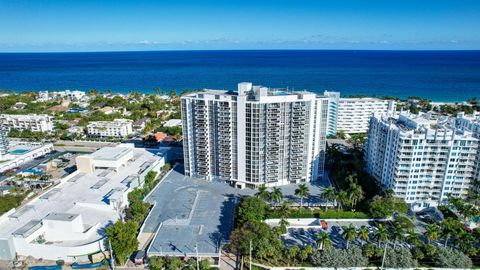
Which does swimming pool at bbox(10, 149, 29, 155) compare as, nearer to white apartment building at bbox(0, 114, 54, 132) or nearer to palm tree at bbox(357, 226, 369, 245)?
white apartment building at bbox(0, 114, 54, 132)

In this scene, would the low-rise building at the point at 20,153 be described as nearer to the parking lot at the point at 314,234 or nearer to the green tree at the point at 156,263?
the green tree at the point at 156,263

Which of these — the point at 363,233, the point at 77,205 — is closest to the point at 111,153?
the point at 77,205

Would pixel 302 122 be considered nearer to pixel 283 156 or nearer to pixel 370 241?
pixel 283 156

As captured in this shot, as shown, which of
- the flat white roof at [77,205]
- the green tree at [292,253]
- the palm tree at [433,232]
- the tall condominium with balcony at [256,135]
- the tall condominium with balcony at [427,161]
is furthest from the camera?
the tall condominium with balcony at [256,135]

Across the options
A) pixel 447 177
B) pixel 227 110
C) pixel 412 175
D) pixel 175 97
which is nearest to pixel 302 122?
pixel 227 110

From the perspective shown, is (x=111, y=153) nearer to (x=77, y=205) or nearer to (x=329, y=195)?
(x=77, y=205)

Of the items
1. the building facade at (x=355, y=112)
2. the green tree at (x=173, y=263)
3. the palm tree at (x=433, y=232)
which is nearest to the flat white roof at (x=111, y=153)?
the green tree at (x=173, y=263)
